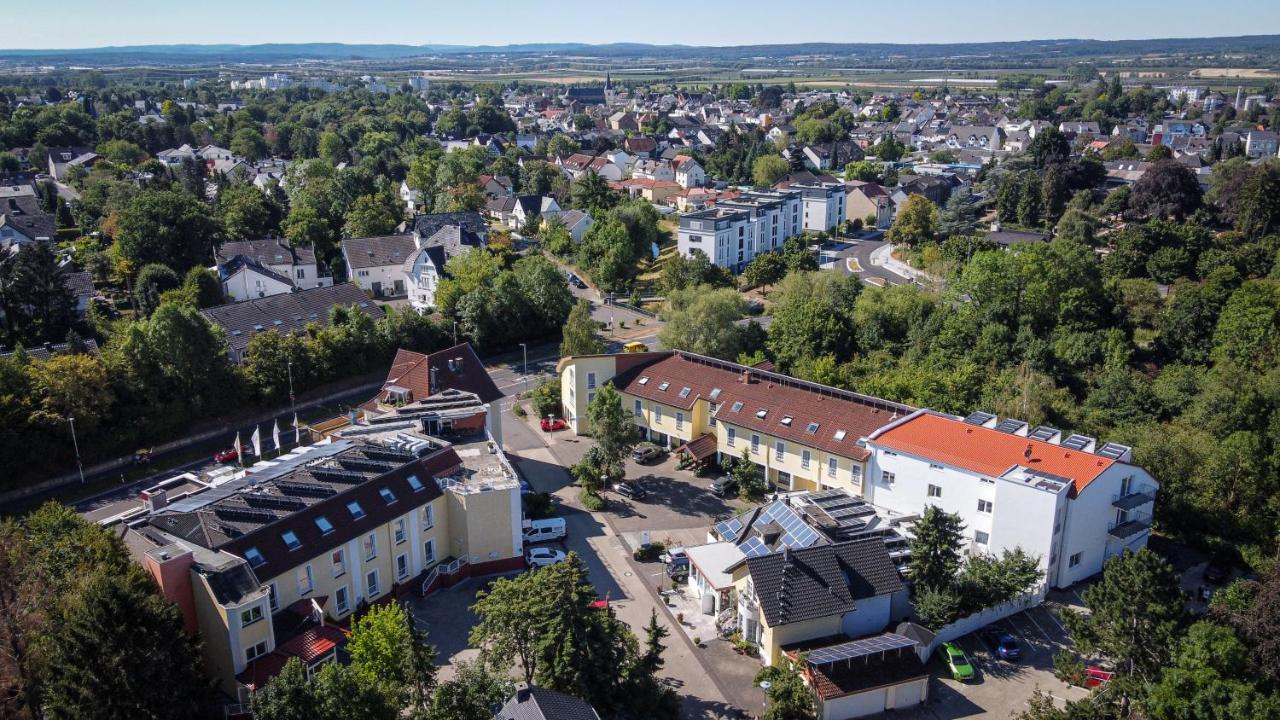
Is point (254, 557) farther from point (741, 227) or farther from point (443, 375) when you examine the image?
point (741, 227)

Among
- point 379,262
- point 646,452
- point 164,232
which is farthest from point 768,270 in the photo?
point 164,232

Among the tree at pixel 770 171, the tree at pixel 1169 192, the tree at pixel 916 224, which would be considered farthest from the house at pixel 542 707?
the tree at pixel 770 171

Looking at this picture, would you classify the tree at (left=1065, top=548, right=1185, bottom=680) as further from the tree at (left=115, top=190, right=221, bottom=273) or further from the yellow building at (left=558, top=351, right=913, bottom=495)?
the tree at (left=115, top=190, right=221, bottom=273)

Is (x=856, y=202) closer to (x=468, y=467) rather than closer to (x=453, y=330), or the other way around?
(x=453, y=330)

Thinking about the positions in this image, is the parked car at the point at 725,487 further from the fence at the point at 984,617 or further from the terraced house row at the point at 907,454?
the fence at the point at 984,617

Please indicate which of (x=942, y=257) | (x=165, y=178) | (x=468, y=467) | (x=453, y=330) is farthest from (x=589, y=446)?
(x=165, y=178)
